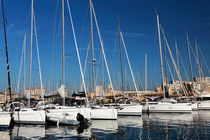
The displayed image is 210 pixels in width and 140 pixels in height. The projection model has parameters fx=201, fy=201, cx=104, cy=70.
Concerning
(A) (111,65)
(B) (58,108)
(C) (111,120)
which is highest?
(A) (111,65)

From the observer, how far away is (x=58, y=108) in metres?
22.6

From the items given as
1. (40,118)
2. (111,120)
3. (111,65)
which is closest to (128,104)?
(111,120)

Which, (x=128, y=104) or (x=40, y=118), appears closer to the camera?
(x=40, y=118)

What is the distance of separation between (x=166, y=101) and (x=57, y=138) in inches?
1006

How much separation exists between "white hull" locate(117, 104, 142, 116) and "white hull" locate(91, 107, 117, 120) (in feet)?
20.6

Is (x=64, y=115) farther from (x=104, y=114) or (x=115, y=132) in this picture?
(x=115, y=132)

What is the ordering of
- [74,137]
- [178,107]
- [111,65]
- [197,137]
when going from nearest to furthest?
[197,137] → [74,137] → [178,107] → [111,65]

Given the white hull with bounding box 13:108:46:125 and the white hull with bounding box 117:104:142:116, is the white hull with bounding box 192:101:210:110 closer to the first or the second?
the white hull with bounding box 117:104:142:116

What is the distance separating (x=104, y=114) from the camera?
25.7m

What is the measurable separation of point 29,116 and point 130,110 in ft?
51.0

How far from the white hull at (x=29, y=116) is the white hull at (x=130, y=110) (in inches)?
543

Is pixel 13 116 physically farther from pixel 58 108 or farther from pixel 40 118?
pixel 58 108

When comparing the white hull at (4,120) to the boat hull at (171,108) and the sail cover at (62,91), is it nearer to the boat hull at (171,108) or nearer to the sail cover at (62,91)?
the sail cover at (62,91)

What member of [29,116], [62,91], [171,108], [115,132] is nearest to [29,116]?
[29,116]
